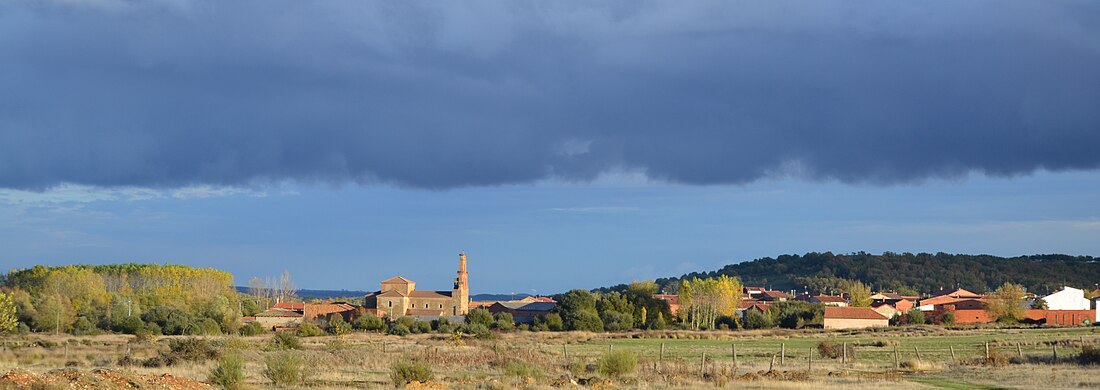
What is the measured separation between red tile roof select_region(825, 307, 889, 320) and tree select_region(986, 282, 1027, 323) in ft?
39.5

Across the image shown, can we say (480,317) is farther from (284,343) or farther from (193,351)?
(193,351)

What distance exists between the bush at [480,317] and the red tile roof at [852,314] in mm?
31866

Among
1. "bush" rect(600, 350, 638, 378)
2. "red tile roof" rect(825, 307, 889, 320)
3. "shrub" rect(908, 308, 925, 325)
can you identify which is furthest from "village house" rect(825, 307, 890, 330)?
"bush" rect(600, 350, 638, 378)

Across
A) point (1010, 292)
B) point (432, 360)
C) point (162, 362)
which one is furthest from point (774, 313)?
point (162, 362)

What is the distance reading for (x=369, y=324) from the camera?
10438 centimetres

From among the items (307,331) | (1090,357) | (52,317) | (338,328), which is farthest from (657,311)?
(1090,357)

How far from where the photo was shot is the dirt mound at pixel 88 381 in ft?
70.0

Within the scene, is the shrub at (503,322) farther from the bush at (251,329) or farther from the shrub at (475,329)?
the bush at (251,329)

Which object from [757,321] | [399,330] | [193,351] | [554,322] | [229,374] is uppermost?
[229,374]

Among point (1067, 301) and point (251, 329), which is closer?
point (251, 329)

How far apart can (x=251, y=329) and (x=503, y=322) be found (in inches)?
902

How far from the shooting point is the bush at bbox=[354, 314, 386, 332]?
10356 cm

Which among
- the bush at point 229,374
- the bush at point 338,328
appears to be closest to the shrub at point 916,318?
the bush at point 338,328

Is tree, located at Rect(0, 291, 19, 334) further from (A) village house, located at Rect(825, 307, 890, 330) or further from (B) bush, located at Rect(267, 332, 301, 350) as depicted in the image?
(A) village house, located at Rect(825, 307, 890, 330)
